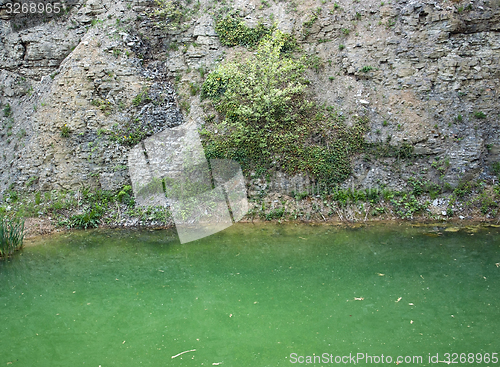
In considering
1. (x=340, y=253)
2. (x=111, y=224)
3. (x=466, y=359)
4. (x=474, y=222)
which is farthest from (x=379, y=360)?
(x=111, y=224)

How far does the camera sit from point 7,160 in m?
11.5

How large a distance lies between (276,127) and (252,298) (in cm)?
632

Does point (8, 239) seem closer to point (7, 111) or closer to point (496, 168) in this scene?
point (7, 111)

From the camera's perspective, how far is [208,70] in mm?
11984

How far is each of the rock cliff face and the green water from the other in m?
2.74

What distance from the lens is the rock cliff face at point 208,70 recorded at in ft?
33.0

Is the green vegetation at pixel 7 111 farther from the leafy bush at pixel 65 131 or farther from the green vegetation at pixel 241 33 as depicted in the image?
the green vegetation at pixel 241 33

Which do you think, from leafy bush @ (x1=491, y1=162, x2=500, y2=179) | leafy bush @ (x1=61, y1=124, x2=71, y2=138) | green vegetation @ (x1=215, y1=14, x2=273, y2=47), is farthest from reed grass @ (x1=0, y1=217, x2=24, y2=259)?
leafy bush @ (x1=491, y1=162, x2=500, y2=179)

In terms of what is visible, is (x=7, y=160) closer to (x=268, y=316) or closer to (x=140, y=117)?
(x=140, y=117)

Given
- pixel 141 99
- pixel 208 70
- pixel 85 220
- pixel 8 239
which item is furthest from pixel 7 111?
pixel 208 70

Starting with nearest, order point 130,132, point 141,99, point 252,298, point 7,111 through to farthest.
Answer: point 252,298 → point 130,132 → point 141,99 → point 7,111

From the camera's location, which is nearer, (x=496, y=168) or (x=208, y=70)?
(x=496, y=168)

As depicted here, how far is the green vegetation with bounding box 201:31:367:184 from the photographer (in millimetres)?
10445

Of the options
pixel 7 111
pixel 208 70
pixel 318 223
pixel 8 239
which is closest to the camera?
pixel 8 239
